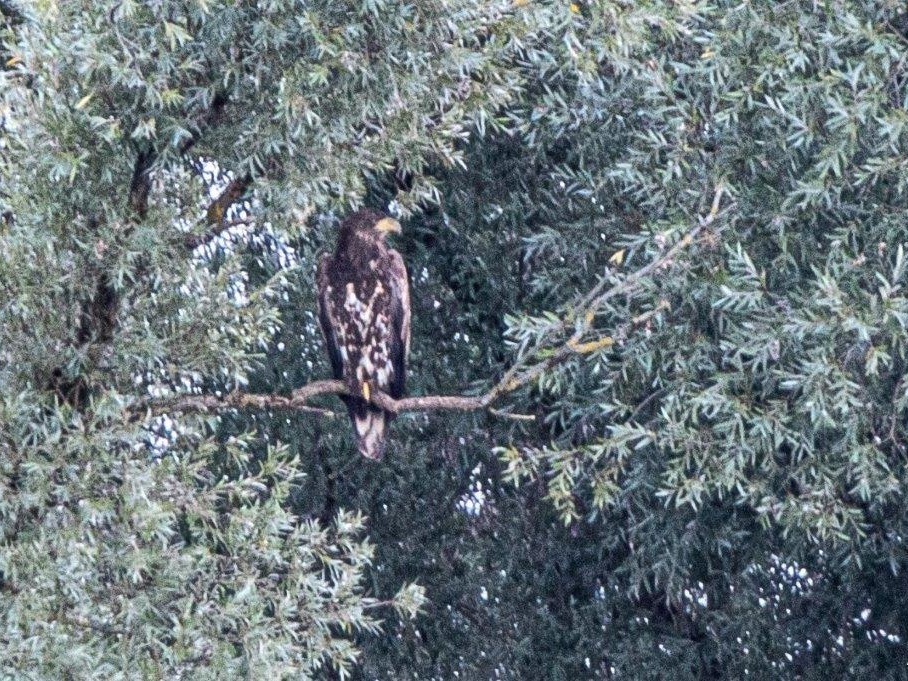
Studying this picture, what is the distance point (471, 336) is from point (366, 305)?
3.13ft

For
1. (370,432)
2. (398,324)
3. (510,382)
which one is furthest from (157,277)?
(398,324)

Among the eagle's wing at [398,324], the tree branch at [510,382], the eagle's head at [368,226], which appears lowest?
the eagle's wing at [398,324]

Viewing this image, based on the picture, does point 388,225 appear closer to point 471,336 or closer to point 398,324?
point 398,324

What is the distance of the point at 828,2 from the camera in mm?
6559

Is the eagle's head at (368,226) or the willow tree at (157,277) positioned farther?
the eagle's head at (368,226)

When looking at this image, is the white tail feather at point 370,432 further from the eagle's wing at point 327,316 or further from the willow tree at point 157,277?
the willow tree at point 157,277

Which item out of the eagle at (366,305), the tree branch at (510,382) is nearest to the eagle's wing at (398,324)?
the eagle at (366,305)

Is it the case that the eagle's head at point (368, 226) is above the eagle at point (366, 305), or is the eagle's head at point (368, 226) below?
above

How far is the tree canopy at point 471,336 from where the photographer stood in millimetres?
5719

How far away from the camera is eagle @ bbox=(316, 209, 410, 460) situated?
778 cm

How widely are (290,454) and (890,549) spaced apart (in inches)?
112

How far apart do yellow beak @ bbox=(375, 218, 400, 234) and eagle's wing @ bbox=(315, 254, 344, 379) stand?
0.99ft

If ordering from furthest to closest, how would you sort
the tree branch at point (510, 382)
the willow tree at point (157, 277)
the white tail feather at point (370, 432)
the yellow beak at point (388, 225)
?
the yellow beak at point (388, 225) < the white tail feather at point (370, 432) < the tree branch at point (510, 382) < the willow tree at point (157, 277)

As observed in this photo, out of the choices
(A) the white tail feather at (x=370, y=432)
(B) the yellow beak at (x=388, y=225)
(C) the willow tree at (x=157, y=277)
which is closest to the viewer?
(C) the willow tree at (x=157, y=277)
